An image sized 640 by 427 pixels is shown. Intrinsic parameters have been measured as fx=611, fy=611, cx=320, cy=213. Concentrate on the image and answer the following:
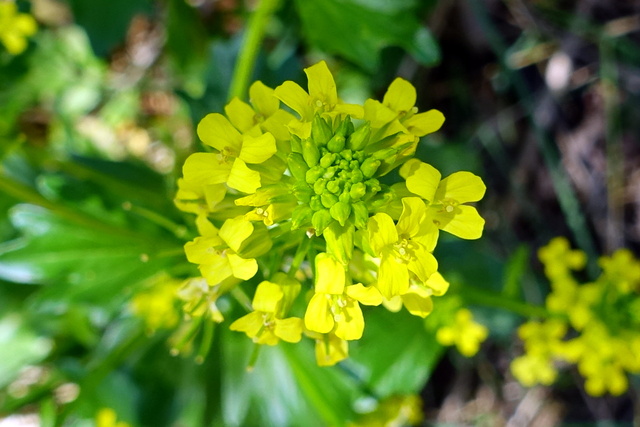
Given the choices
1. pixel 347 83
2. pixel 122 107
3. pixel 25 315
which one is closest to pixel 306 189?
pixel 347 83

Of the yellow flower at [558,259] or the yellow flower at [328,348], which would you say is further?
the yellow flower at [558,259]

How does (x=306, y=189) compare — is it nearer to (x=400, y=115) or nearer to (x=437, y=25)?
(x=400, y=115)

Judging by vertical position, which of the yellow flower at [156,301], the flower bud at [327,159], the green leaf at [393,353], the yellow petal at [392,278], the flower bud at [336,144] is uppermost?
the flower bud at [336,144]

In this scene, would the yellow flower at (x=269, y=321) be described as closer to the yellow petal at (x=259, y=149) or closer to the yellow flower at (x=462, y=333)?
the yellow petal at (x=259, y=149)

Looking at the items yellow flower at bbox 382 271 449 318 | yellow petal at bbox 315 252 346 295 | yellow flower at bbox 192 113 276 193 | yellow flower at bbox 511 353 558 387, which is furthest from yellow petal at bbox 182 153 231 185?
yellow flower at bbox 511 353 558 387

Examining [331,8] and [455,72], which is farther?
[455,72]

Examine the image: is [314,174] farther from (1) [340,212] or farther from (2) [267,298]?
(2) [267,298]

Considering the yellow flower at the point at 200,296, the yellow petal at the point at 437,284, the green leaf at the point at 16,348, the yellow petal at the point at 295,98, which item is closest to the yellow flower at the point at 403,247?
the yellow petal at the point at 437,284
